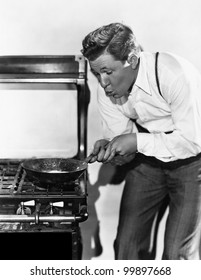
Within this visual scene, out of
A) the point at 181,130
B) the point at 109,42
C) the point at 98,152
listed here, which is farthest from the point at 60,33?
the point at 181,130

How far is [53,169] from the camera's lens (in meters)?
1.96

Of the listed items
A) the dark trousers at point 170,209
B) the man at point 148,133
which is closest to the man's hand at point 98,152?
the man at point 148,133

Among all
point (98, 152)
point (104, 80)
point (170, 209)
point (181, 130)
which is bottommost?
point (170, 209)

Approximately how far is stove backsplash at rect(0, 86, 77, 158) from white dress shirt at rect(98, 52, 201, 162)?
23 cm

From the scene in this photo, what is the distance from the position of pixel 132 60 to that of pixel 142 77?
9cm

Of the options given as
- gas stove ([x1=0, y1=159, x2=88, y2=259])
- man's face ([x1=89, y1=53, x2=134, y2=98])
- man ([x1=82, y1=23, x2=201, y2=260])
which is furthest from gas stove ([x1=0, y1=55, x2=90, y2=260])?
man's face ([x1=89, y1=53, x2=134, y2=98])

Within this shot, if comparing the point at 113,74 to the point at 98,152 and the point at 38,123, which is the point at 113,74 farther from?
the point at 38,123

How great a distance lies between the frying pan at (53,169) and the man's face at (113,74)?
0.32m

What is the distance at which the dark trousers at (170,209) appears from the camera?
2.03 meters

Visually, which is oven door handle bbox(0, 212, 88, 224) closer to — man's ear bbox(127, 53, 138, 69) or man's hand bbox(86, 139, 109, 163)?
man's hand bbox(86, 139, 109, 163)

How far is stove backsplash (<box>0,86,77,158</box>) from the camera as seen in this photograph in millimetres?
2229

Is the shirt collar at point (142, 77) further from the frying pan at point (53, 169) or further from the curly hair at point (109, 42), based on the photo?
the frying pan at point (53, 169)

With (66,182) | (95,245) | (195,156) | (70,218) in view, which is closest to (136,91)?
(195,156)

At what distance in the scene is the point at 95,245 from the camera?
2502 mm
